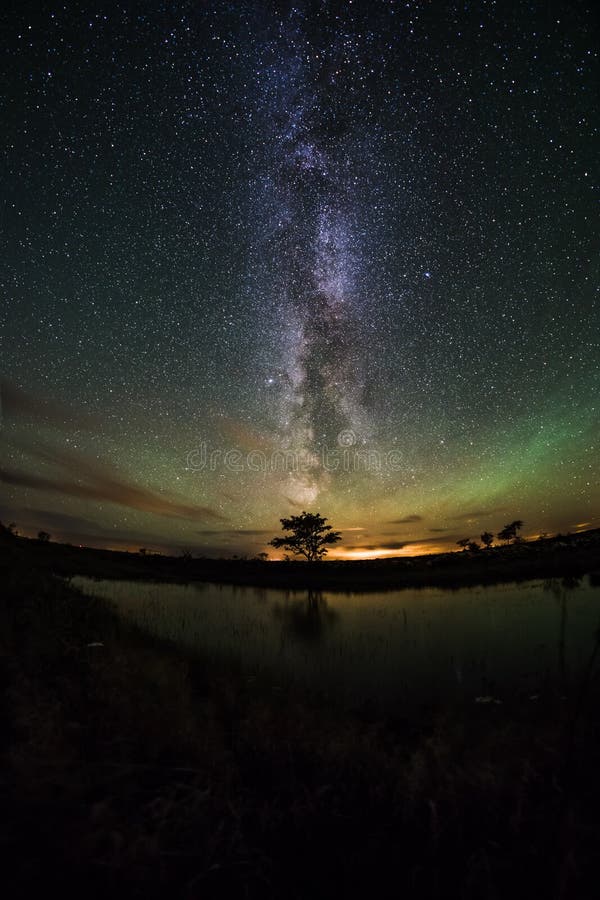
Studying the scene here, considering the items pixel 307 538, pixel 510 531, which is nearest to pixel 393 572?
pixel 307 538

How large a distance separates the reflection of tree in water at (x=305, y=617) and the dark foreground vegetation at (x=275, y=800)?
9.35 meters

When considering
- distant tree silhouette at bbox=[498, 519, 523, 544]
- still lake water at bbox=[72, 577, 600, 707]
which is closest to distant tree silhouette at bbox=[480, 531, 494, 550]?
distant tree silhouette at bbox=[498, 519, 523, 544]

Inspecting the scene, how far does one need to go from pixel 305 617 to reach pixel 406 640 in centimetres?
748

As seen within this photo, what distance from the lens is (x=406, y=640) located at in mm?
12758

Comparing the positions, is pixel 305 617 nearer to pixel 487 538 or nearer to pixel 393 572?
pixel 393 572

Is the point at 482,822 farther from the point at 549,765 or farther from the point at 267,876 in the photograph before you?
the point at 267,876

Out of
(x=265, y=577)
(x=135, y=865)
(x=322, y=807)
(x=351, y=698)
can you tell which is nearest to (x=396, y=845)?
(x=322, y=807)

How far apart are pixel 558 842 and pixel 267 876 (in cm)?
218

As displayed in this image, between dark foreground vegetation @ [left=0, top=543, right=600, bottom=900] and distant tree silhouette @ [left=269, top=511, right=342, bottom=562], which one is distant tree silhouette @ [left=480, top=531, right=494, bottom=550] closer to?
distant tree silhouette @ [left=269, top=511, right=342, bottom=562]

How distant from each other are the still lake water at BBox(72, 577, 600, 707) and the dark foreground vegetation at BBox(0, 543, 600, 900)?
1722 millimetres

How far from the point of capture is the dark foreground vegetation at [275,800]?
107 inches

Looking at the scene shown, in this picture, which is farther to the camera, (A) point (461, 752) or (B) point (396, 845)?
(A) point (461, 752)

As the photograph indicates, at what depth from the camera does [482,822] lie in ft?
11.0

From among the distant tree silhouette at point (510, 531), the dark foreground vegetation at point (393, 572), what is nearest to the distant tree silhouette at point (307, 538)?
the dark foreground vegetation at point (393, 572)
